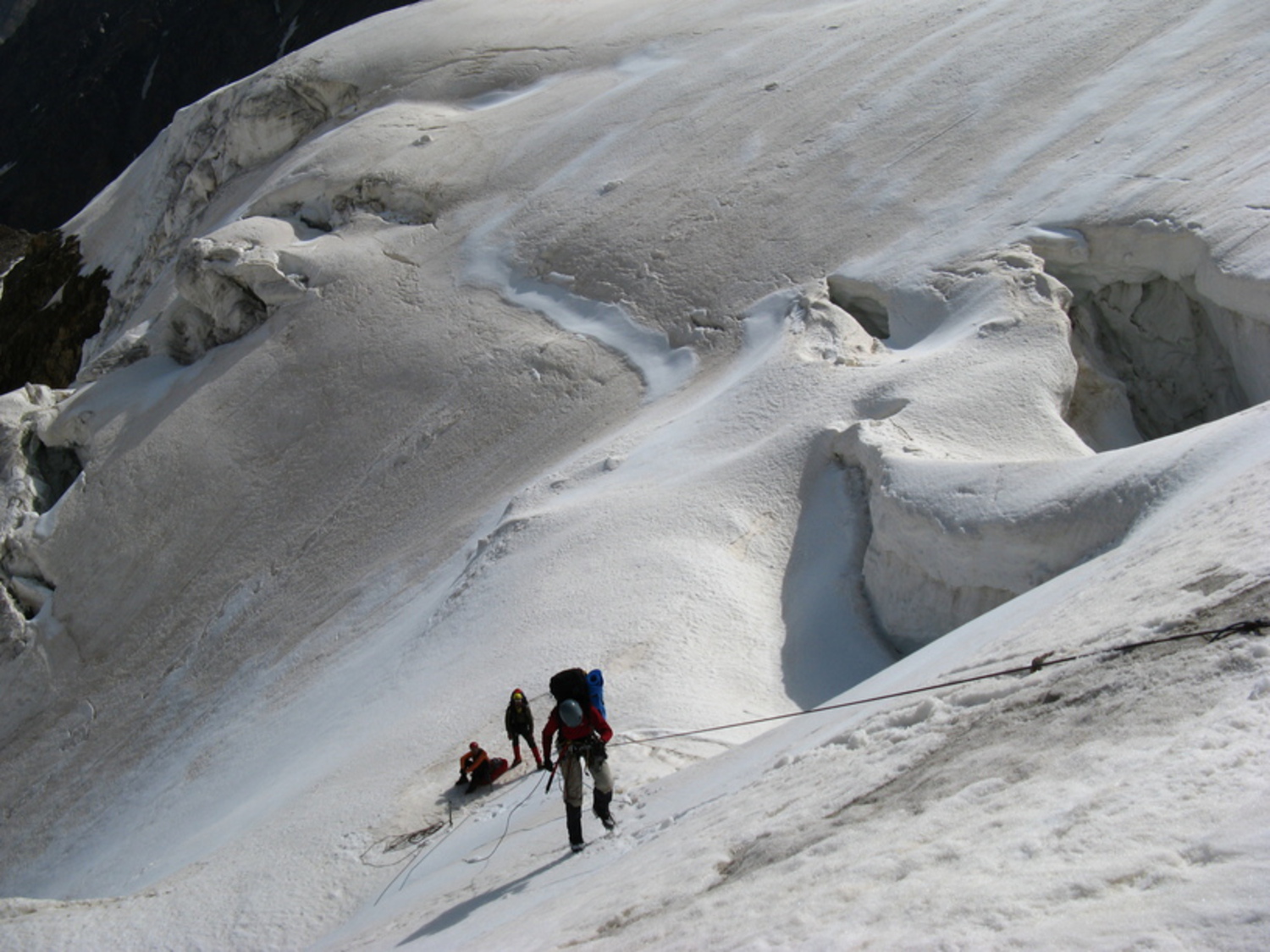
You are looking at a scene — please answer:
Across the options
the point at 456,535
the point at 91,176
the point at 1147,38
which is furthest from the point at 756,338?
the point at 91,176

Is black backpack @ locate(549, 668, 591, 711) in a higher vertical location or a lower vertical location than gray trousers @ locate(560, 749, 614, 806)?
higher

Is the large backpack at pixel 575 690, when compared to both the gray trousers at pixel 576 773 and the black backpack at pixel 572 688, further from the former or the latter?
the gray trousers at pixel 576 773

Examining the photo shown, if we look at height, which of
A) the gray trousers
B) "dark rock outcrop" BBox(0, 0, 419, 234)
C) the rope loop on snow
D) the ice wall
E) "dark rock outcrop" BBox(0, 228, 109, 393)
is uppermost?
"dark rock outcrop" BBox(0, 0, 419, 234)

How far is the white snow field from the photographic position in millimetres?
4598

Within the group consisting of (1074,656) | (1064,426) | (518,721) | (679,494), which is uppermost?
(1074,656)

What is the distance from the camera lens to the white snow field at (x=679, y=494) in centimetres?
460

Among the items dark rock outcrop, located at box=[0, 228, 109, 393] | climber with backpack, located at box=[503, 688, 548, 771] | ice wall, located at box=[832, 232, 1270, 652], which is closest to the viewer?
climber with backpack, located at box=[503, 688, 548, 771]

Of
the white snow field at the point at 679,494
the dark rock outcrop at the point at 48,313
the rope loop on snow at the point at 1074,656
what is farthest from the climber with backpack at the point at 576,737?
the dark rock outcrop at the point at 48,313

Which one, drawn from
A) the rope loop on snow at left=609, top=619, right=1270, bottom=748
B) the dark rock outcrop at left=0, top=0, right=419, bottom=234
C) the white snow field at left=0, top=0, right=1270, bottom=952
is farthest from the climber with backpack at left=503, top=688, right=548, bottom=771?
the dark rock outcrop at left=0, top=0, right=419, bottom=234

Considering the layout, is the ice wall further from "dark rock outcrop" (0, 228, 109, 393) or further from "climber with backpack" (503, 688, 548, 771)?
"dark rock outcrop" (0, 228, 109, 393)

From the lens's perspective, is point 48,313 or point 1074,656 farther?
point 48,313

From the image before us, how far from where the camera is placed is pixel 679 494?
446 inches

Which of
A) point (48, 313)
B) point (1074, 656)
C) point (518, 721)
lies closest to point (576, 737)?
point (518, 721)

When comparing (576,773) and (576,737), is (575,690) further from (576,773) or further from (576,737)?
(576,773)
